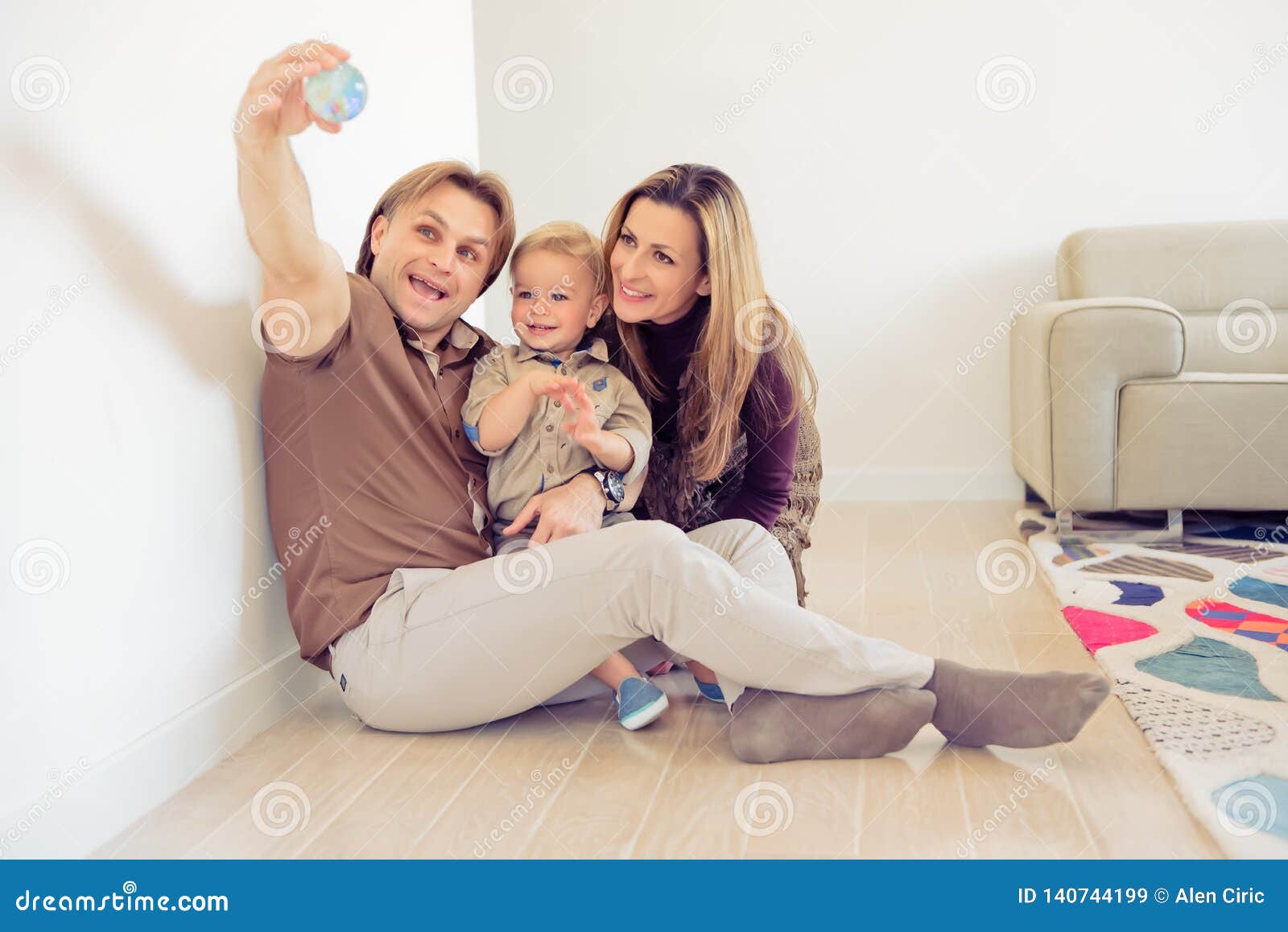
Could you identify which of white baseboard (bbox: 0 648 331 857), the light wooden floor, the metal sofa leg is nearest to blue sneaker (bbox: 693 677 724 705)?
the light wooden floor

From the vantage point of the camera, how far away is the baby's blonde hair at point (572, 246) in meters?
1.74

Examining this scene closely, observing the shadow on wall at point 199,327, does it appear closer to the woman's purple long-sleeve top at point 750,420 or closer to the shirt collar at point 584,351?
the shirt collar at point 584,351

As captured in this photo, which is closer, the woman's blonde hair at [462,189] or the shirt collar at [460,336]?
the woman's blonde hair at [462,189]

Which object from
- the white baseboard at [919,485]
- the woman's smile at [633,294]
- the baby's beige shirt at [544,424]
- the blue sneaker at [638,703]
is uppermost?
the woman's smile at [633,294]

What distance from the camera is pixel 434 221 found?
5.36 feet

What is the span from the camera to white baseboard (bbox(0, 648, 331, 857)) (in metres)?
1.18

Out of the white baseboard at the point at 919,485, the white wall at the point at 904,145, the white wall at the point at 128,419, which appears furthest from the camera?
the white baseboard at the point at 919,485

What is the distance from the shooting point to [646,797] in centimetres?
137

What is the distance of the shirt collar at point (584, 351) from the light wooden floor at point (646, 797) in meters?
0.53

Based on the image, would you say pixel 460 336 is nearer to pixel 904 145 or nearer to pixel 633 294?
pixel 633 294

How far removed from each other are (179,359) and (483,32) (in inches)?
110

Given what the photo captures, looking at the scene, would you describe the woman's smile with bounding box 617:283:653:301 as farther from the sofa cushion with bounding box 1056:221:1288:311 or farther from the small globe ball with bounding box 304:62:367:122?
the sofa cushion with bounding box 1056:221:1288:311

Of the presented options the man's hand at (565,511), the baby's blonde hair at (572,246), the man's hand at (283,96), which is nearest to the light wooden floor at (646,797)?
the man's hand at (565,511)

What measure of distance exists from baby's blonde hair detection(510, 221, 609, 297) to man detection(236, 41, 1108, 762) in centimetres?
7
